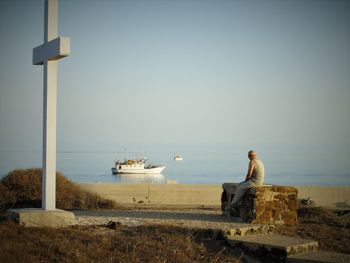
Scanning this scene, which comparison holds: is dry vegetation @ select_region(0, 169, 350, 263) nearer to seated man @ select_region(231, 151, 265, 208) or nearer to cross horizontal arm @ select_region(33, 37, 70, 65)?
seated man @ select_region(231, 151, 265, 208)

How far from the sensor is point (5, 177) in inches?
623

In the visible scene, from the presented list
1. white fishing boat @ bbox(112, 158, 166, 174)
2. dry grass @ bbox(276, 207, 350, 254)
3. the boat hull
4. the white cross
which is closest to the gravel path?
the white cross

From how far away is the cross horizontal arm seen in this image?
1074 cm

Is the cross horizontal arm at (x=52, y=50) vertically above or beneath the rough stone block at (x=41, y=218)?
above

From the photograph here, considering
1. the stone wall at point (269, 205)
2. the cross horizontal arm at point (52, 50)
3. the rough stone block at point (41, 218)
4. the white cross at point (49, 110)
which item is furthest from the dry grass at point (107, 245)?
the cross horizontal arm at point (52, 50)

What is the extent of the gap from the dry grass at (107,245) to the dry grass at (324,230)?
2.29m

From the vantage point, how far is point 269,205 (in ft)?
39.9

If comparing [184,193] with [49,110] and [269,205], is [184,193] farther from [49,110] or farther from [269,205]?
[49,110]

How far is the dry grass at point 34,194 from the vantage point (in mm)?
15086

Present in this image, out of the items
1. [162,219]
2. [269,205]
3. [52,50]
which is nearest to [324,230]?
[269,205]

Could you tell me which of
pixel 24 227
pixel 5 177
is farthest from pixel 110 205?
pixel 24 227

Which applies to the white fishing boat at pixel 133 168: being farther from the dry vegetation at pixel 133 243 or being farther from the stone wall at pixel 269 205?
the dry vegetation at pixel 133 243

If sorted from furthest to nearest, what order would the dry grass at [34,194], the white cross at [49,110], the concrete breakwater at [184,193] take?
1. the concrete breakwater at [184,193]
2. the dry grass at [34,194]
3. the white cross at [49,110]

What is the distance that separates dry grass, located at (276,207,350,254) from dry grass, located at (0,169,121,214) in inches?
251
